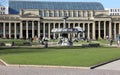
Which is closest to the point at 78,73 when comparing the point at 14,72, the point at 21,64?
the point at 14,72

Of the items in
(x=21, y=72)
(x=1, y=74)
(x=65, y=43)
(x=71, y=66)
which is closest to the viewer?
(x=1, y=74)

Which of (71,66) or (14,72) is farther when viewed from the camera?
(71,66)

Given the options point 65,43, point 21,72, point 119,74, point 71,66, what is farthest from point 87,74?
point 65,43

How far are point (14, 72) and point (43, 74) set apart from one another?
1756 millimetres

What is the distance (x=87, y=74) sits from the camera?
21531 mm

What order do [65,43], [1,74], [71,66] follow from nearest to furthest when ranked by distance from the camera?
[1,74]
[71,66]
[65,43]

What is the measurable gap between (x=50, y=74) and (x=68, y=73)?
108 cm

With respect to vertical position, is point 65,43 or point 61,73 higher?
point 61,73

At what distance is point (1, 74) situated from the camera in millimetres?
20703

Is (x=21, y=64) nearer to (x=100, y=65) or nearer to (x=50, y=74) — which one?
(x=100, y=65)

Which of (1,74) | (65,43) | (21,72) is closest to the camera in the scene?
(1,74)

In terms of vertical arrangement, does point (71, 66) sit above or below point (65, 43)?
above

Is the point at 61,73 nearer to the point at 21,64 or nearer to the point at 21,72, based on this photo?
the point at 21,72

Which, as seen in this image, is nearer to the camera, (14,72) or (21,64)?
(14,72)
